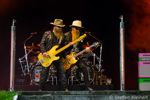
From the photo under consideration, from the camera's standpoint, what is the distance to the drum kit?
10.5 m

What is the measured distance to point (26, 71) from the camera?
10.9m

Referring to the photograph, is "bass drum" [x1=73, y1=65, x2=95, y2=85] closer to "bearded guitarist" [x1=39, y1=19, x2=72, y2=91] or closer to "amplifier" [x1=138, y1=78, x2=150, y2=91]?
"amplifier" [x1=138, y1=78, x2=150, y2=91]

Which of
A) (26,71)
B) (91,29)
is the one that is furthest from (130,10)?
(26,71)

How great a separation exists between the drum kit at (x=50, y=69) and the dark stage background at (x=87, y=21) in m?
0.24

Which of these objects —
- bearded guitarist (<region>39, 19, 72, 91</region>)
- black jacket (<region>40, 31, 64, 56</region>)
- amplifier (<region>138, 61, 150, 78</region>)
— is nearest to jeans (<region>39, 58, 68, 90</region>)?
bearded guitarist (<region>39, 19, 72, 91</region>)

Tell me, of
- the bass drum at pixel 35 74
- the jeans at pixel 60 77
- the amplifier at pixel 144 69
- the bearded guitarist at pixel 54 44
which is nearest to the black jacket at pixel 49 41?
the bearded guitarist at pixel 54 44

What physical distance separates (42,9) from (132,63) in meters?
4.05

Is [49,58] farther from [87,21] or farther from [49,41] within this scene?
[87,21]

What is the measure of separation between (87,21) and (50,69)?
2284 millimetres

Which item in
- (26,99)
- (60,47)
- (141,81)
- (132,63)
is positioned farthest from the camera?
(132,63)

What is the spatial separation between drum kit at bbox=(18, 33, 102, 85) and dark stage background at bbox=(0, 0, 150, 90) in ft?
0.78

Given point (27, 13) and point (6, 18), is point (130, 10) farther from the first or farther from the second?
point (6, 18)

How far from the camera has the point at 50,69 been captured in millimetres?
10617

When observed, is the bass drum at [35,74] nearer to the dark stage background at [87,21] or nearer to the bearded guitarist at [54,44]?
the dark stage background at [87,21]
